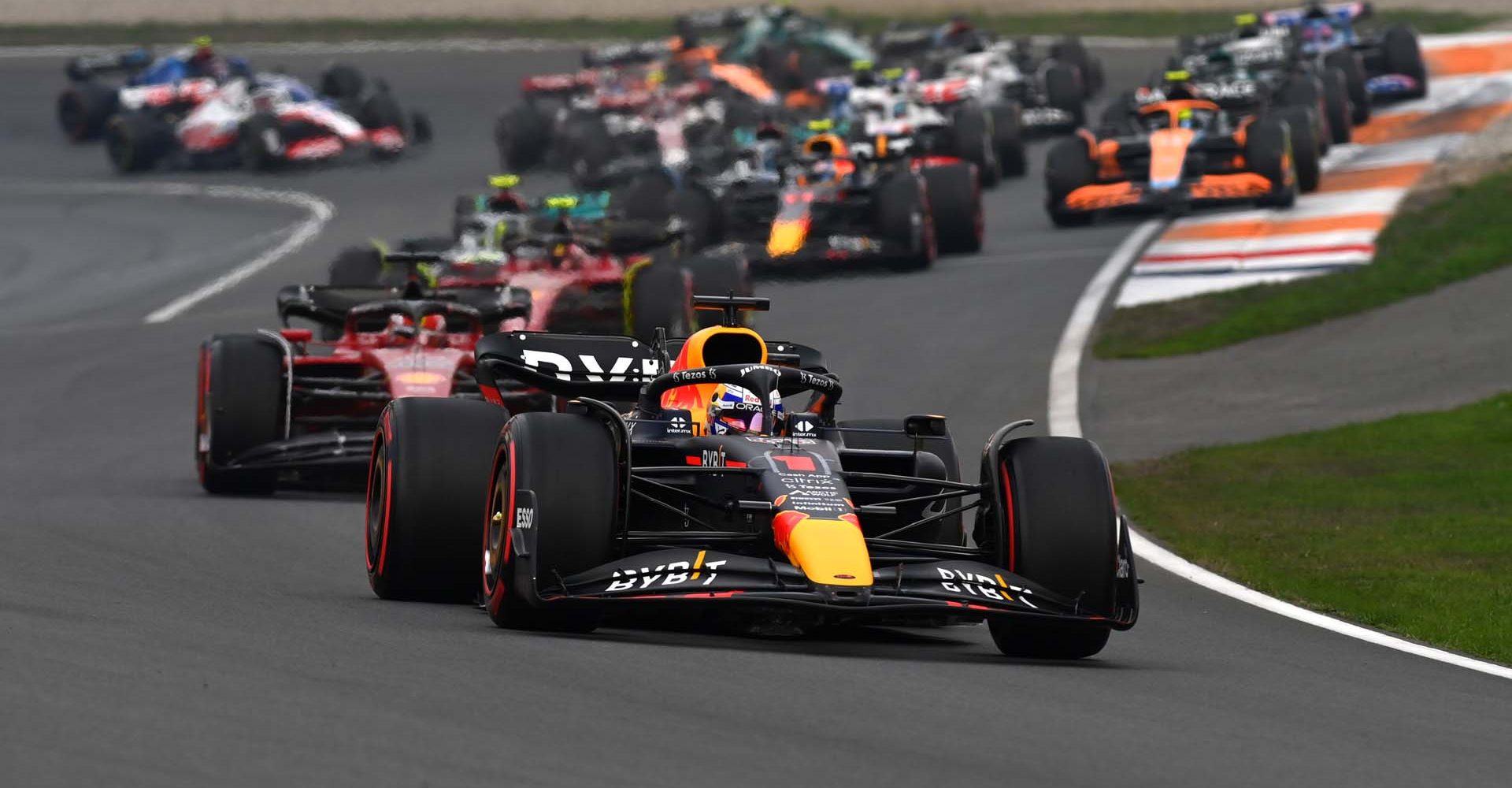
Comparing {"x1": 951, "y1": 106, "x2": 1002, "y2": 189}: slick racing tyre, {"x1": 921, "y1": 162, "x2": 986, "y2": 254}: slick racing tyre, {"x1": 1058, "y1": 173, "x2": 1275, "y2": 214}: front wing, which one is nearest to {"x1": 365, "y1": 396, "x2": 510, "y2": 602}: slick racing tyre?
{"x1": 921, "y1": 162, "x2": 986, "y2": 254}: slick racing tyre

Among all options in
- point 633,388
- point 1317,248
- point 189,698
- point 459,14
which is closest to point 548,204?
point 1317,248

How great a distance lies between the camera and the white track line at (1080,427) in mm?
10578

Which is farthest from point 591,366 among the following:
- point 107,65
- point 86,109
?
point 86,109

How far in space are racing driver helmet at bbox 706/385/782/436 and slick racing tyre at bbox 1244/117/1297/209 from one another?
18893 millimetres

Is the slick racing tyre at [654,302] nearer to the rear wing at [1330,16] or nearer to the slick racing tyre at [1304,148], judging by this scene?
the slick racing tyre at [1304,148]

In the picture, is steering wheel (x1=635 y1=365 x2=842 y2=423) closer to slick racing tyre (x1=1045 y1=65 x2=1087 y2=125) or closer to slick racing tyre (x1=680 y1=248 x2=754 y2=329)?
slick racing tyre (x1=680 y1=248 x2=754 y2=329)

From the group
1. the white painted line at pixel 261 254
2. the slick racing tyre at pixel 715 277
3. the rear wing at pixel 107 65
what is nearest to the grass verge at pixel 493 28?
the rear wing at pixel 107 65

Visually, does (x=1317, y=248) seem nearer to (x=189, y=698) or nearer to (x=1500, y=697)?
(x=1500, y=697)

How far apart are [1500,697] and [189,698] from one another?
15.4 feet

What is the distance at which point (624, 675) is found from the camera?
8453 millimetres

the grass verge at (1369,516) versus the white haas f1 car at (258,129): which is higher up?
the grass verge at (1369,516)

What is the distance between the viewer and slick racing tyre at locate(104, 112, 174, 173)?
1678 inches

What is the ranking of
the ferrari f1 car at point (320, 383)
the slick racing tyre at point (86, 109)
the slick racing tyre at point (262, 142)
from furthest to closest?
the slick racing tyre at point (86, 109) → the slick racing tyre at point (262, 142) → the ferrari f1 car at point (320, 383)

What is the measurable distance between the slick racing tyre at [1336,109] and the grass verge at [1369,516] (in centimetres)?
1586
